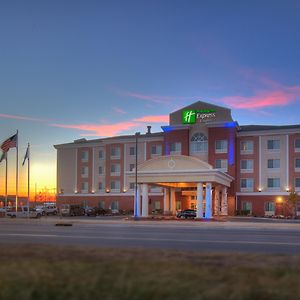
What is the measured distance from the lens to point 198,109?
7925cm

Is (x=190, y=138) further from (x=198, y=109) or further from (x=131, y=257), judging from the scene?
(x=131, y=257)

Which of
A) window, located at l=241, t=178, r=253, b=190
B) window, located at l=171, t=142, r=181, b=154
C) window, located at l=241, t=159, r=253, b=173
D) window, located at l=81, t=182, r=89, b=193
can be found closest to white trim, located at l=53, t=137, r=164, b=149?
window, located at l=171, t=142, r=181, b=154

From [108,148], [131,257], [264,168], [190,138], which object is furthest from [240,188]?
A: [131,257]

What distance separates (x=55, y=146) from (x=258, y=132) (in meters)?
39.2

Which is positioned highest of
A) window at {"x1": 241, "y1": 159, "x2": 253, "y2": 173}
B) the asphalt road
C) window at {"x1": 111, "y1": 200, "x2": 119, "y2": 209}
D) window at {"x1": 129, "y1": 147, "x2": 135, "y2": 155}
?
window at {"x1": 129, "y1": 147, "x2": 135, "y2": 155}

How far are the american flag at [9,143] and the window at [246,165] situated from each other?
3615cm

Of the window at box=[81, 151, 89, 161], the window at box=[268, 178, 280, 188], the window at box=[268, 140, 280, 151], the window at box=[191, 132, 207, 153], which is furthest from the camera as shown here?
the window at box=[81, 151, 89, 161]

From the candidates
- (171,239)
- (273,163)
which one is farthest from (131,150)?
(171,239)

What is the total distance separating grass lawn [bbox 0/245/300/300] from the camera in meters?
8.16

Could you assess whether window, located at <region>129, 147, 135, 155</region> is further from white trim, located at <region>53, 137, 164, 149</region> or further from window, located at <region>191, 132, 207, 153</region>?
window, located at <region>191, 132, 207, 153</region>

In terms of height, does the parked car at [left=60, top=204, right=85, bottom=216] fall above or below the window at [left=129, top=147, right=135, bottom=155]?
below

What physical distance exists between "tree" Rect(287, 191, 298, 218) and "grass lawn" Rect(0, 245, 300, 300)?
58561mm

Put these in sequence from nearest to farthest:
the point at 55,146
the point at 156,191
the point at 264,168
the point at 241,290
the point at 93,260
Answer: the point at 241,290 → the point at 93,260 → the point at 264,168 → the point at 156,191 → the point at 55,146

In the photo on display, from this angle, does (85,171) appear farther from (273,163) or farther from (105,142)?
(273,163)
